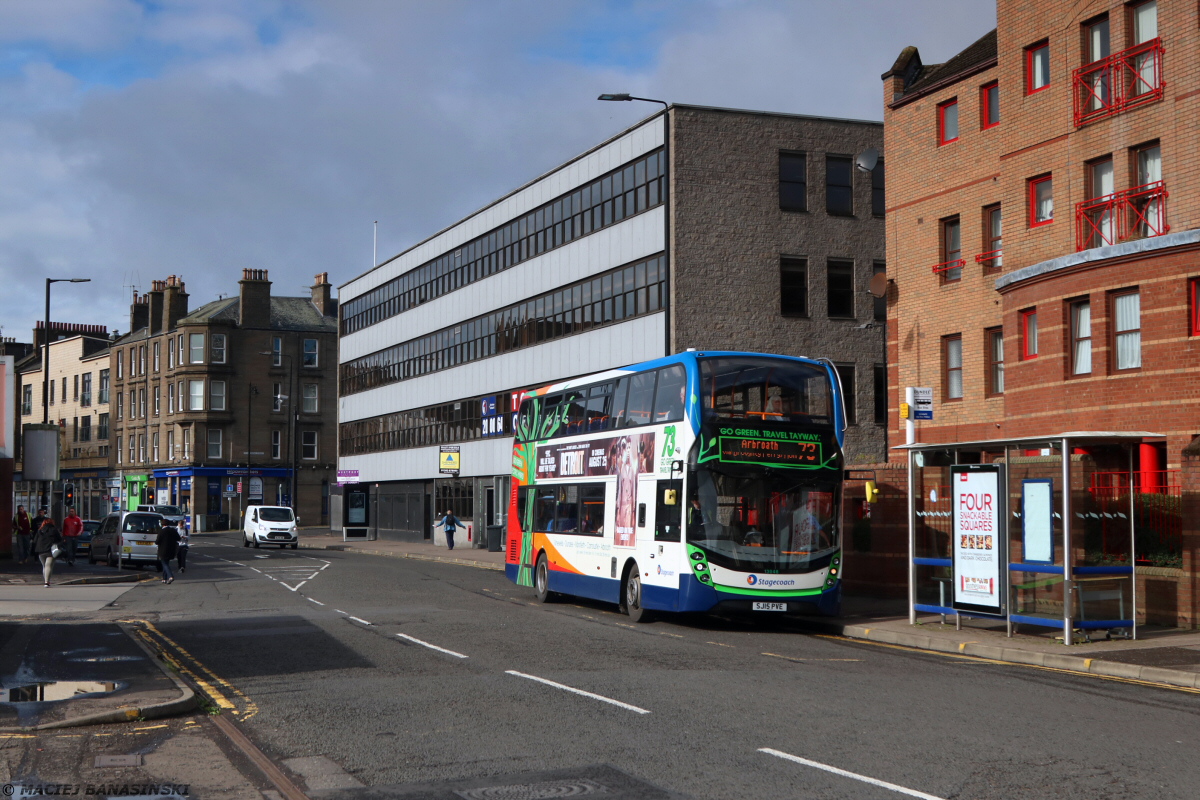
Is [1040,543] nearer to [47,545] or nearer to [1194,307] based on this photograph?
[1194,307]

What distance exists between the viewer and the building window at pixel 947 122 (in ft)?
97.0

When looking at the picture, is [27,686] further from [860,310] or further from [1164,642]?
[860,310]

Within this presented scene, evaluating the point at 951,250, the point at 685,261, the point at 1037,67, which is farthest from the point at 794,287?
the point at 1037,67

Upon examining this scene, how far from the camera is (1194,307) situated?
20141 mm

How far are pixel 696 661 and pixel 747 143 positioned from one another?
88.1ft

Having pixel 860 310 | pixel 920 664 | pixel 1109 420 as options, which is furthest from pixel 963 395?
pixel 920 664

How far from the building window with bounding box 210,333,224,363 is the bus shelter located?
222ft

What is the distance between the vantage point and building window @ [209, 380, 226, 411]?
79125 millimetres

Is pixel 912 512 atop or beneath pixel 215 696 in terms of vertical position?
atop

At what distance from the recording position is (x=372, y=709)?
1032cm

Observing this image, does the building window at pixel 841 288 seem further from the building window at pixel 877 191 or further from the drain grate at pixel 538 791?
the drain grate at pixel 538 791

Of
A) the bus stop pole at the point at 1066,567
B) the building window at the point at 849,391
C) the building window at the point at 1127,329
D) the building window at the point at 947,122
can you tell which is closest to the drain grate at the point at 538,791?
the bus stop pole at the point at 1066,567

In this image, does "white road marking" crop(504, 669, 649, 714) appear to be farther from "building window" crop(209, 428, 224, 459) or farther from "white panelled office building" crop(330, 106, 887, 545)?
"building window" crop(209, 428, 224, 459)

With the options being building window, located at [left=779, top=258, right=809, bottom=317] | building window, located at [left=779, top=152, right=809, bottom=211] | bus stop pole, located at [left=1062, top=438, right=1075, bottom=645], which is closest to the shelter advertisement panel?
bus stop pole, located at [left=1062, top=438, right=1075, bottom=645]
